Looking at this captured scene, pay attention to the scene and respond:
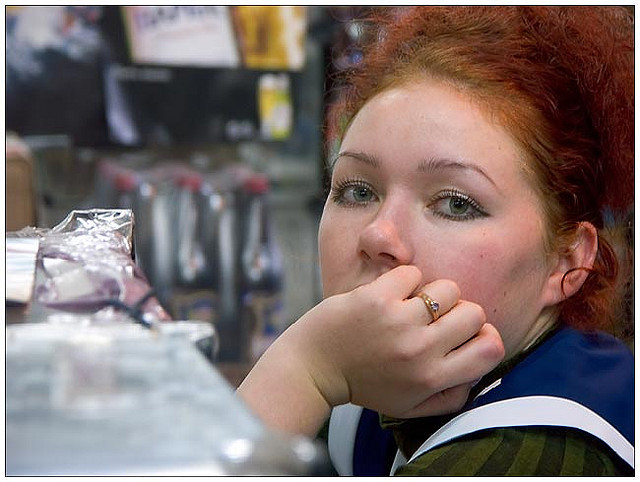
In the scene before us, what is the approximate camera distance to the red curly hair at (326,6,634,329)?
33.6 inches

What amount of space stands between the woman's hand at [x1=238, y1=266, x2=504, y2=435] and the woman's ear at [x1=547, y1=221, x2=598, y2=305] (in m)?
0.18

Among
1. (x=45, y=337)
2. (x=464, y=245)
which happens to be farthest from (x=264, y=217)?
(x=45, y=337)

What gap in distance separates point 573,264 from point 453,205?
0.20 meters

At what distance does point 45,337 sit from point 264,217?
1863 millimetres

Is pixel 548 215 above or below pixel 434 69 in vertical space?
below

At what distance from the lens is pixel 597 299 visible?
0.97m

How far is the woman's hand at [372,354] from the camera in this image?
688 mm

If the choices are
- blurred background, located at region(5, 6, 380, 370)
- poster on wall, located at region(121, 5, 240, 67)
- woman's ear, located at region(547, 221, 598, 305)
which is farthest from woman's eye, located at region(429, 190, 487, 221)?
poster on wall, located at region(121, 5, 240, 67)

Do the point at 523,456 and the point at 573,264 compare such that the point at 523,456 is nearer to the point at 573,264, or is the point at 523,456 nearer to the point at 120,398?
the point at 573,264

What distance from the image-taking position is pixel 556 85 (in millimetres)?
868

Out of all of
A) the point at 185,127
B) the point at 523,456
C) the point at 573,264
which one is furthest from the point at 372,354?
the point at 185,127

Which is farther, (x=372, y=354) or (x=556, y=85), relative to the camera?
(x=556, y=85)

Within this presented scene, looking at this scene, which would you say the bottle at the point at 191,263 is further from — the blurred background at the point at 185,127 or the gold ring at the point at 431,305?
the gold ring at the point at 431,305

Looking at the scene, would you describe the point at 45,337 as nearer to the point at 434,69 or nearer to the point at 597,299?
the point at 434,69
